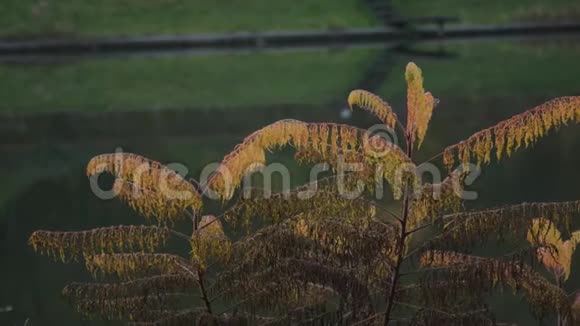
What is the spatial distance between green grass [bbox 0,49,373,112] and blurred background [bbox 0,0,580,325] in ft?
0.21

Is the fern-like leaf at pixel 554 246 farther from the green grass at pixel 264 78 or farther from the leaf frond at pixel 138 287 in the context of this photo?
the green grass at pixel 264 78

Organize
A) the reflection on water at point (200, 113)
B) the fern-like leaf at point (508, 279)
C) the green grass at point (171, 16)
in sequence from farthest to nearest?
the green grass at point (171, 16)
the reflection on water at point (200, 113)
the fern-like leaf at point (508, 279)

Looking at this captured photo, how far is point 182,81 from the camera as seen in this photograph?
76.8ft

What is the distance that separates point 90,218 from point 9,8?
21.1 metres

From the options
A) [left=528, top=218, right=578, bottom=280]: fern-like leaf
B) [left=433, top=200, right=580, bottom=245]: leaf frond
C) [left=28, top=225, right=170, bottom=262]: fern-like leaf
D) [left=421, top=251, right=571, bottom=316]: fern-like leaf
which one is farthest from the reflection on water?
[left=28, top=225, right=170, bottom=262]: fern-like leaf

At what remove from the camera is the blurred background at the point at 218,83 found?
12.2 metres

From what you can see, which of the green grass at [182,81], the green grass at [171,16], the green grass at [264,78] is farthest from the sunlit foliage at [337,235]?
the green grass at [171,16]

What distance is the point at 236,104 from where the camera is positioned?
793 inches

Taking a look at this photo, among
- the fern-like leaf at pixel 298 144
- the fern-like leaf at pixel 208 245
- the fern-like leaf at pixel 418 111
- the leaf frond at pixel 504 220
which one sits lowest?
the fern-like leaf at pixel 208 245

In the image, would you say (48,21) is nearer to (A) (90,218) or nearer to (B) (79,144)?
(B) (79,144)

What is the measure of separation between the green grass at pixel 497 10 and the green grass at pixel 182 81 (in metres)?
4.68

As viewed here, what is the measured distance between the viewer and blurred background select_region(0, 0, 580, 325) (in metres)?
12.2

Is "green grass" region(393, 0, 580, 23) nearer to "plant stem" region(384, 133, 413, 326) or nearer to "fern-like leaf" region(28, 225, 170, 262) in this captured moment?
"plant stem" region(384, 133, 413, 326)

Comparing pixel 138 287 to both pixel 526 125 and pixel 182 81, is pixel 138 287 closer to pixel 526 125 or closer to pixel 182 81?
pixel 526 125
